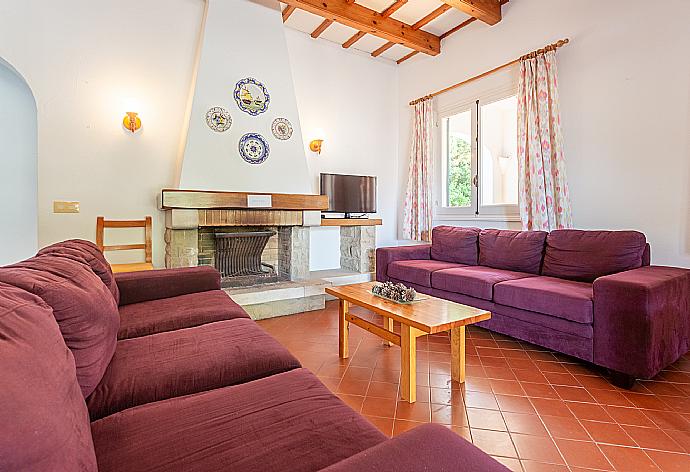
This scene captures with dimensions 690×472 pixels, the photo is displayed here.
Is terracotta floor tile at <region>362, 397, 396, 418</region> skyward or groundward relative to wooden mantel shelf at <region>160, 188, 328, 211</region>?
groundward

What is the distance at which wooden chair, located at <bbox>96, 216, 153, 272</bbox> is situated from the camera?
3.26m

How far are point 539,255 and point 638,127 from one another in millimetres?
1250

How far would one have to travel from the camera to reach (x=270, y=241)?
14.4 ft

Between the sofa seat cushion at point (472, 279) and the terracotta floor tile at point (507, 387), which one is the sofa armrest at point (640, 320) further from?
the sofa seat cushion at point (472, 279)

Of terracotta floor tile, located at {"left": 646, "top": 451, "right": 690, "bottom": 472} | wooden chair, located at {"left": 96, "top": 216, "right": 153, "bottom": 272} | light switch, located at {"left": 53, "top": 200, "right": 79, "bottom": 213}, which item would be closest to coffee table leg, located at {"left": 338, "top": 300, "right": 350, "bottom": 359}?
terracotta floor tile, located at {"left": 646, "top": 451, "right": 690, "bottom": 472}

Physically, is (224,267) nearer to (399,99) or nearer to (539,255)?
(539,255)

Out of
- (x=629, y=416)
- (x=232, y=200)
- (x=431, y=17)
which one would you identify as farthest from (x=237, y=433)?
(x=431, y=17)

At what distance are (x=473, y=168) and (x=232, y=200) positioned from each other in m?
2.79

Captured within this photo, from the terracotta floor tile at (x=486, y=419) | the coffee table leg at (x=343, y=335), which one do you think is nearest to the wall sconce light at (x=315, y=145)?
the coffee table leg at (x=343, y=335)

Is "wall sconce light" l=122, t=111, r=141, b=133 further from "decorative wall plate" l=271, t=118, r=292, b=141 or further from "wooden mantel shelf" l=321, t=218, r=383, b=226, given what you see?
"wooden mantel shelf" l=321, t=218, r=383, b=226

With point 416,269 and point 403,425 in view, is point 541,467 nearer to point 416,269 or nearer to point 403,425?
point 403,425

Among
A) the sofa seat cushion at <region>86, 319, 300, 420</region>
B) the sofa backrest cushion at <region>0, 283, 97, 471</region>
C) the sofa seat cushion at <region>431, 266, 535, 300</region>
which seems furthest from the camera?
the sofa seat cushion at <region>431, 266, 535, 300</region>

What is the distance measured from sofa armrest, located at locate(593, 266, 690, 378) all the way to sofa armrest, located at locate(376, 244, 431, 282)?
2070 mm

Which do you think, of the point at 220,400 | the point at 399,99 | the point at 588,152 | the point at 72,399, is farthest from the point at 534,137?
the point at 72,399
